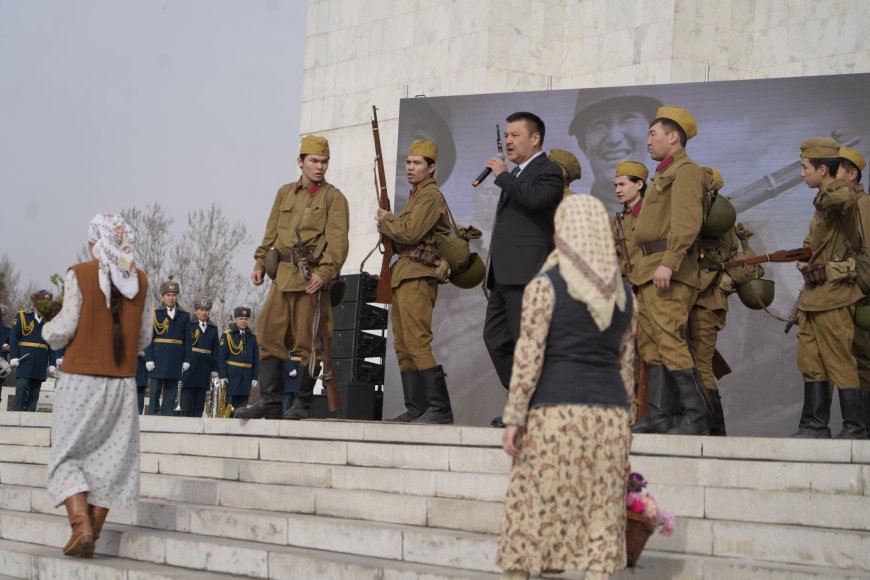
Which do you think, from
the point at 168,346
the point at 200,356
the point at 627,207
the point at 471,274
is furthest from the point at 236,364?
the point at 627,207

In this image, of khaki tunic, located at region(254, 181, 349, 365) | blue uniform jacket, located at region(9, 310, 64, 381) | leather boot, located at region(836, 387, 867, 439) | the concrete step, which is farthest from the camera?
blue uniform jacket, located at region(9, 310, 64, 381)

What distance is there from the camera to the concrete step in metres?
6.09

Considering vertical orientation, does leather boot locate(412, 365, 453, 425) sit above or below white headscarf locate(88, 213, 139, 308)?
below

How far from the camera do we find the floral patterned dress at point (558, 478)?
4688mm

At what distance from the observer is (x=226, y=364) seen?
58.5ft

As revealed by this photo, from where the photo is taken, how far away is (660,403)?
8.02 metres

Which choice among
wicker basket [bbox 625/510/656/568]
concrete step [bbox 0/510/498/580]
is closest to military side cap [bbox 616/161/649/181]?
concrete step [bbox 0/510/498/580]

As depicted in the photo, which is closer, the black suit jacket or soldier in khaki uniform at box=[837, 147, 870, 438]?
the black suit jacket

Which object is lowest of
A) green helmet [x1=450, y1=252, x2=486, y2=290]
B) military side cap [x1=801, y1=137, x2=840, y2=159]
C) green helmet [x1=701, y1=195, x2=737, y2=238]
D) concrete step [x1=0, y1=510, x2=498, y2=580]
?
concrete step [x1=0, y1=510, x2=498, y2=580]

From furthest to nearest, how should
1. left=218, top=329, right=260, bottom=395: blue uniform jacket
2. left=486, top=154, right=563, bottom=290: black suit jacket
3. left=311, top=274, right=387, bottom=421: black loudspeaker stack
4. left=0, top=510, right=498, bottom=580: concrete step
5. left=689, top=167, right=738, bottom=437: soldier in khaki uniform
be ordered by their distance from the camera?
left=218, top=329, right=260, bottom=395: blue uniform jacket → left=311, top=274, right=387, bottom=421: black loudspeaker stack → left=689, top=167, right=738, bottom=437: soldier in khaki uniform → left=486, top=154, right=563, bottom=290: black suit jacket → left=0, top=510, right=498, bottom=580: concrete step

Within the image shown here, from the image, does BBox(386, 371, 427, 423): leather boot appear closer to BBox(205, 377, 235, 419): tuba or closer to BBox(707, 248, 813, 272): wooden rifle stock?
BBox(707, 248, 813, 272): wooden rifle stock

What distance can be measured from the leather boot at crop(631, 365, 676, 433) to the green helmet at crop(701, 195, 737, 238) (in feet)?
3.12

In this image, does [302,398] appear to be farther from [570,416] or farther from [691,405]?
[570,416]

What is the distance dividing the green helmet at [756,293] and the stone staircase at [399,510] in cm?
191
